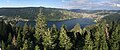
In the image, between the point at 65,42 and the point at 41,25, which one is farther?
the point at 41,25

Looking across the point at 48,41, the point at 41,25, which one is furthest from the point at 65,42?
→ the point at 41,25

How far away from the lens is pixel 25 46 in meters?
168

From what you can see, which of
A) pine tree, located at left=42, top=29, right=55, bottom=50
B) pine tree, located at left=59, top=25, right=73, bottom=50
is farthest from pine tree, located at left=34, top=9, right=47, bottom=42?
pine tree, located at left=59, top=25, right=73, bottom=50

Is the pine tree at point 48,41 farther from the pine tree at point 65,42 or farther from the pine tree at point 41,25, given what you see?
the pine tree at point 41,25

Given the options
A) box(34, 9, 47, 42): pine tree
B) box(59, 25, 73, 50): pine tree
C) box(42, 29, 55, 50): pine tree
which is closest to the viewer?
box(42, 29, 55, 50): pine tree

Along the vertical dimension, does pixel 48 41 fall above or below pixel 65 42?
above

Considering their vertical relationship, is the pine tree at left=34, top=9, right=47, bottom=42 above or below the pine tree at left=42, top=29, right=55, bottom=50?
above

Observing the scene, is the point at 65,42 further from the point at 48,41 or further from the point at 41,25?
the point at 41,25

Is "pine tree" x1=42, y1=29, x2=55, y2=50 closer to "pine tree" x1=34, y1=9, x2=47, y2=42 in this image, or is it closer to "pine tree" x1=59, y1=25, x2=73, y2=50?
"pine tree" x1=59, y1=25, x2=73, y2=50

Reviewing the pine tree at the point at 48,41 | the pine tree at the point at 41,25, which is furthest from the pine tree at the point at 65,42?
the pine tree at the point at 41,25

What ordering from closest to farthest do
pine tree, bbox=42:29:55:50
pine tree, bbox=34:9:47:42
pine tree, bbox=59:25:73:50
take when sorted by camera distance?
pine tree, bbox=42:29:55:50
pine tree, bbox=59:25:73:50
pine tree, bbox=34:9:47:42

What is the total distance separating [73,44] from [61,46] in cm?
1202

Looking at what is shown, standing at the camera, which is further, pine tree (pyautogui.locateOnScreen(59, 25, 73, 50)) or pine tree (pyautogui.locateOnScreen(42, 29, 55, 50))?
pine tree (pyautogui.locateOnScreen(59, 25, 73, 50))

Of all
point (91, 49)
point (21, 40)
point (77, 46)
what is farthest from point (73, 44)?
point (21, 40)
